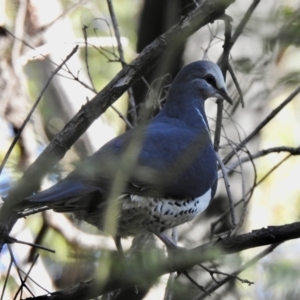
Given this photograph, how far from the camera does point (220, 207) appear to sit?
403 centimetres

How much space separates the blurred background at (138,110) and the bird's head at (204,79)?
0.35 feet

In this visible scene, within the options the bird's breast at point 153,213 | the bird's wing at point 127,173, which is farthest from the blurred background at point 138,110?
the bird's breast at point 153,213

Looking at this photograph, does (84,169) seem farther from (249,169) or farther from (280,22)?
(249,169)

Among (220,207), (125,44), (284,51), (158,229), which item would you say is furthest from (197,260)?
(125,44)

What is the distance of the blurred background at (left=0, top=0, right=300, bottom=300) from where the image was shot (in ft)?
3.29

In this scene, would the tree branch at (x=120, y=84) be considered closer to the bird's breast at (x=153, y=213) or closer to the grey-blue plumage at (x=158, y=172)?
the grey-blue plumage at (x=158, y=172)

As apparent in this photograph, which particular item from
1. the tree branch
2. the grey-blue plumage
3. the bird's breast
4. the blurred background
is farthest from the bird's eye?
the tree branch

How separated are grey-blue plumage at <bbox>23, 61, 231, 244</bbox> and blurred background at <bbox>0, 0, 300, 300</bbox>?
0.36 ft

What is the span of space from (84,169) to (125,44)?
408cm

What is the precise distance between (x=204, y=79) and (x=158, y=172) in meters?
2.43

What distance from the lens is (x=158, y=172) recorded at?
1.40 m

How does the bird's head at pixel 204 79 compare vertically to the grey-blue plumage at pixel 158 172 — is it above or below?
above

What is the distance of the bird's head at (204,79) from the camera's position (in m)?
3.62

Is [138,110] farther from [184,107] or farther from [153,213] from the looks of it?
[153,213]
